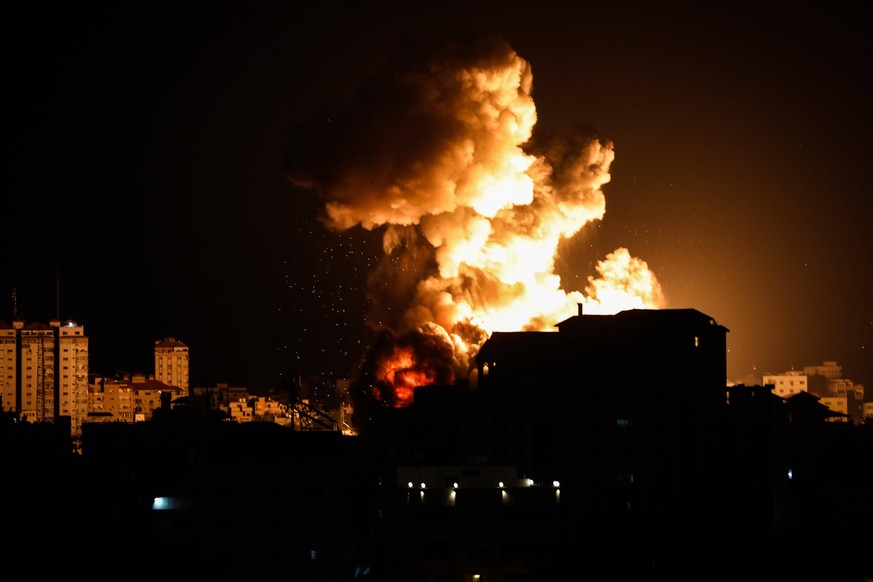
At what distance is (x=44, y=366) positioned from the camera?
478 ft

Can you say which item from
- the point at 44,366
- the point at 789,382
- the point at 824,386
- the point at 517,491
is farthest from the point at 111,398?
the point at 517,491

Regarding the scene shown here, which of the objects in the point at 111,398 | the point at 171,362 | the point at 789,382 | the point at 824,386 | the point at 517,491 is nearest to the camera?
the point at 517,491

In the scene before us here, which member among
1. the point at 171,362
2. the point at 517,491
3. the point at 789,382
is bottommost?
the point at 517,491

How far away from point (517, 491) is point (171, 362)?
4970 inches

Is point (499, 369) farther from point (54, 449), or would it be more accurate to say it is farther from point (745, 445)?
point (54, 449)

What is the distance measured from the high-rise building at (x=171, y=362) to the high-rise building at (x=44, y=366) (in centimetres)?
2211

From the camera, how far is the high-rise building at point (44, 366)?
144 m

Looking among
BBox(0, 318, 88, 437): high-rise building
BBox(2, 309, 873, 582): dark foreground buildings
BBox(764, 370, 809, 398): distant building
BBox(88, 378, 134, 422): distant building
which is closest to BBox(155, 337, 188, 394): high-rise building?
BBox(88, 378, 134, 422): distant building

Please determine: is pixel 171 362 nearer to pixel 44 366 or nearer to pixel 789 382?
pixel 44 366

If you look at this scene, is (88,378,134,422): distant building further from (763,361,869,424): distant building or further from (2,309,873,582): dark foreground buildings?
(2,309,873,582): dark foreground buildings

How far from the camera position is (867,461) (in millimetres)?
72312

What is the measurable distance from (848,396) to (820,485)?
90804 millimetres

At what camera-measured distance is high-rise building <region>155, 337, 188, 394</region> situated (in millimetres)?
172500

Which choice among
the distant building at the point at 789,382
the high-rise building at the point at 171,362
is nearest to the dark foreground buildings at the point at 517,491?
the distant building at the point at 789,382
